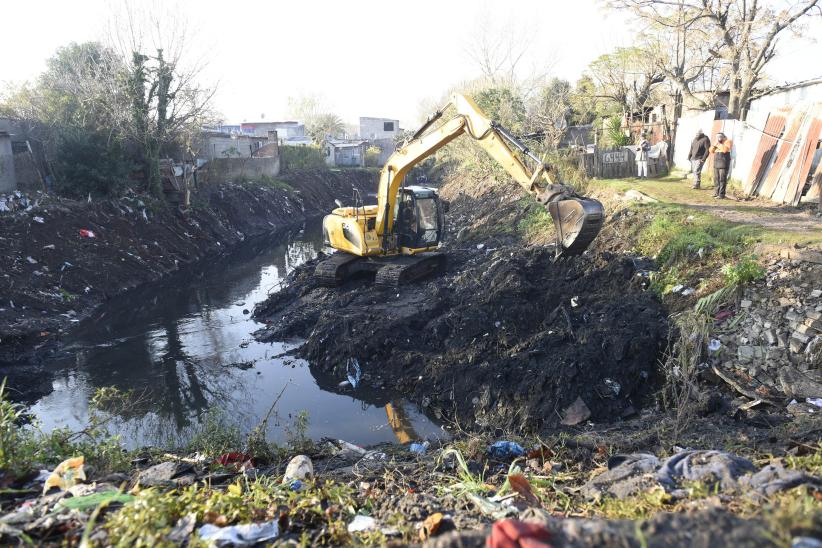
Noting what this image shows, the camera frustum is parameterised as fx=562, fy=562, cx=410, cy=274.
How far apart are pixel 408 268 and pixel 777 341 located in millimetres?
6553

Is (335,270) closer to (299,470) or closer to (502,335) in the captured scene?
(502,335)

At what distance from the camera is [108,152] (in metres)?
16.9

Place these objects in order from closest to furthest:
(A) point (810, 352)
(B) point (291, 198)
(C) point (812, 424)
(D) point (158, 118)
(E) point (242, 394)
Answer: (C) point (812, 424)
(A) point (810, 352)
(E) point (242, 394)
(D) point (158, 118)
(B) point (291, 198)

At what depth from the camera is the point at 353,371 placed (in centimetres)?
850

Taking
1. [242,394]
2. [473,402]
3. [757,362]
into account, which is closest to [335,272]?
[242,394]

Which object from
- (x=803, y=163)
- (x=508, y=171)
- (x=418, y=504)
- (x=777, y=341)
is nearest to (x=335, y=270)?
(x=508, y=171)

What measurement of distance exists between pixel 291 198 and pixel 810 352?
2459 centimetres

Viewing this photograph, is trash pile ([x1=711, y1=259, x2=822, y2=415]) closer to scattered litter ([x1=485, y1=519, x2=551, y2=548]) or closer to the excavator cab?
scattered litter ([x1=485, y1=519, x2=551, y2=548])

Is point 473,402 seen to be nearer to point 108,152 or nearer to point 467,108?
point 467,108

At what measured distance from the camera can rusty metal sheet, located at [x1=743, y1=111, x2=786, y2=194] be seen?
38.2 feet

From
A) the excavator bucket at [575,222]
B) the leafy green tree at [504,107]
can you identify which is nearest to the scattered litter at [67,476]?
the excavator bucket at [575,222]

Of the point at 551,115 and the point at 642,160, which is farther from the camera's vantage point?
the point at 551,115

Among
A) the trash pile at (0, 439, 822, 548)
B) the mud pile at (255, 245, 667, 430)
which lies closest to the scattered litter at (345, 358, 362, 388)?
the mud pile at (255, 245, 667, 430)

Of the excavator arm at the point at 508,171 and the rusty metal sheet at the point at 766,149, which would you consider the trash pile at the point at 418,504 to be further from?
the rusty metal sheet at the point at 766,149
